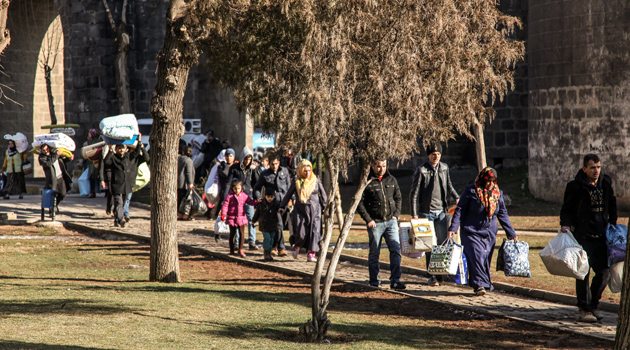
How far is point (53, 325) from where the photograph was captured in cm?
714

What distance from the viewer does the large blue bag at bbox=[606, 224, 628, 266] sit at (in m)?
7.81

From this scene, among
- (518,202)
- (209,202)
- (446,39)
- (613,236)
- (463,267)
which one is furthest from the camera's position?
(518,202)

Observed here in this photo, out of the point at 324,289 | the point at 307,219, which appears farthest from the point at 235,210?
the point at 324,289

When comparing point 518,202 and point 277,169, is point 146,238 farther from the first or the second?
point 518,202

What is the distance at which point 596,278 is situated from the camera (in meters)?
8.01

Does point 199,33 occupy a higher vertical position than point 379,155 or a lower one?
higher

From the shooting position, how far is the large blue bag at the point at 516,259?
8656 mm

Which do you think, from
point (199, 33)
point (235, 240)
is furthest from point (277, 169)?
point (199, 33)

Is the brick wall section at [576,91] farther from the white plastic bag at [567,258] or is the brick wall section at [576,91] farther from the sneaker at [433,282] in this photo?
the white plastic bag at [567,258]

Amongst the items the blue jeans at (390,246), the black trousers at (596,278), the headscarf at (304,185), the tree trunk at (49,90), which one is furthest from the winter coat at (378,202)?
the tree trunk at (49,90)

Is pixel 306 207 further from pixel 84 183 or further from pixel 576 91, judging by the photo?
pixel 84 183

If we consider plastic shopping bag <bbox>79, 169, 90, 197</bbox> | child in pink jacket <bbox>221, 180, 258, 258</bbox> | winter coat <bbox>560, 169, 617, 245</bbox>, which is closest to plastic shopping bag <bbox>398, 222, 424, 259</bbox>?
winter coat <bbox>560, 169, 617, 245</bbox>

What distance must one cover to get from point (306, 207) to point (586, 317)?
518cm

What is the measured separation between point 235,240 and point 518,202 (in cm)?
1068
